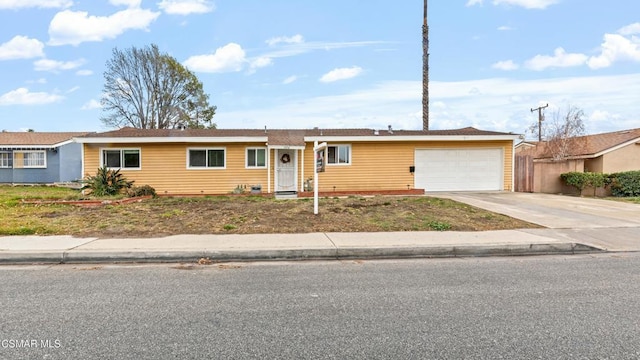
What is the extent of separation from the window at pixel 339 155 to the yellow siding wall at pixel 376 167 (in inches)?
7.7

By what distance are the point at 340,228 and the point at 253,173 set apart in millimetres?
10434

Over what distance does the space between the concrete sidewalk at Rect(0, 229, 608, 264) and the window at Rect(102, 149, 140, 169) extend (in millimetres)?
11019

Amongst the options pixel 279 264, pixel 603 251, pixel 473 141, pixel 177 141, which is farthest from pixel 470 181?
pixel 279 264

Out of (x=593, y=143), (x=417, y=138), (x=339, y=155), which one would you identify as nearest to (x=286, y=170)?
(x=339, y=155)

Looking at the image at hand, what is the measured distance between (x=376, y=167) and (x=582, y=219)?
956cm

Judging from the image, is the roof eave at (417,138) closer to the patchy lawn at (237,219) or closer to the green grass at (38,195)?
the patchy lawn at (237,219)

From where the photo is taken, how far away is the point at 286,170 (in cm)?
1902

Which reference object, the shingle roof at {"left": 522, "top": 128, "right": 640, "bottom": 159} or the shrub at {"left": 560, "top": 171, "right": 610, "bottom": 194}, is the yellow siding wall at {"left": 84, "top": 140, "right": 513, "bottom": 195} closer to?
the shrub at {"left": 560, "top": 171, "right": 610, "bottom": 194}

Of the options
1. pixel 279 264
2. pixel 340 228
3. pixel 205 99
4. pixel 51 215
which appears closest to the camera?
pixel 279 264

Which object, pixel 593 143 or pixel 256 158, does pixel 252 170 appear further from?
pixel 593 143

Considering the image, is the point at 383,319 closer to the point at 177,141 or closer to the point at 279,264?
the point at 279,264

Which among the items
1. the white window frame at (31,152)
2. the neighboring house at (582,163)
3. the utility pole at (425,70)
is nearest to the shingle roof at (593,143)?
the neighboring house at (582,163)

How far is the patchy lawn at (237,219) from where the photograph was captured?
8.85m

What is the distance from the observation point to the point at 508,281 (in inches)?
221
